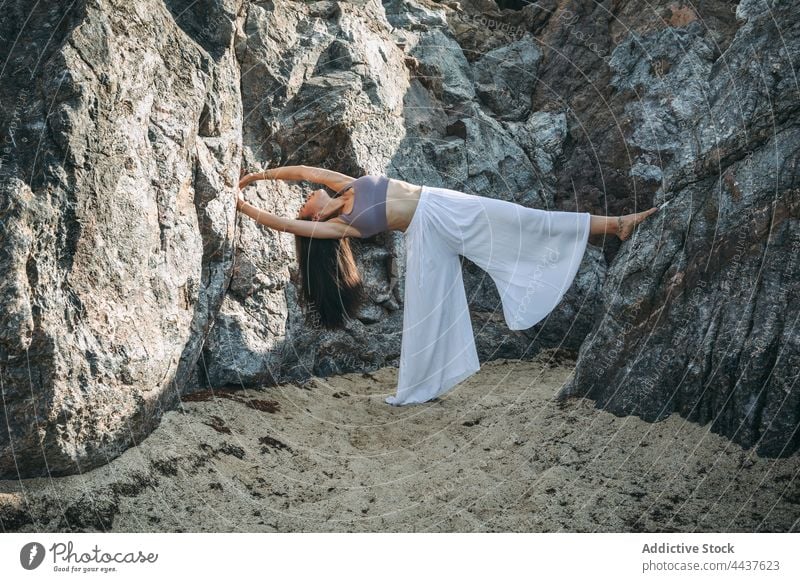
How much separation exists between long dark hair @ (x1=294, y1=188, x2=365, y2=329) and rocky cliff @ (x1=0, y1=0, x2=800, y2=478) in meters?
0.18

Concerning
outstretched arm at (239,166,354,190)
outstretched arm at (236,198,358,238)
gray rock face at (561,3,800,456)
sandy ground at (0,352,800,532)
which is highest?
outstretched arm at (239,166,354,190)

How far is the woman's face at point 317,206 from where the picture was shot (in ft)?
18.5

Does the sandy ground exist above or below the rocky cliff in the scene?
below

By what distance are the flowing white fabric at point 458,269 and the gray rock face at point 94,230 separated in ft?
5.03

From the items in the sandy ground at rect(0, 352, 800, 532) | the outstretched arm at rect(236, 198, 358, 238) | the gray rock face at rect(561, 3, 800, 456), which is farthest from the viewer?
the outstretched arm at rect(236, 198, 358, 238)

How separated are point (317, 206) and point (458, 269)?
110 centimetres

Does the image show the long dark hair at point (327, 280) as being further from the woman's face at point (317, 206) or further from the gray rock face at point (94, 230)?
the gray rock face at point (94, 230)

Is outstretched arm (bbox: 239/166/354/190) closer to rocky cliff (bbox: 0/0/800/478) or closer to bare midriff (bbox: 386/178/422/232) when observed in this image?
rocky cliff (bbox: 0/0/800/478)

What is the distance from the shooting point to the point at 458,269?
561 centimetres
